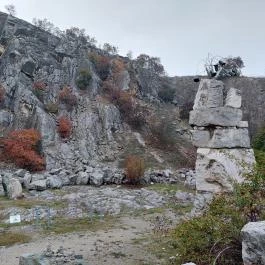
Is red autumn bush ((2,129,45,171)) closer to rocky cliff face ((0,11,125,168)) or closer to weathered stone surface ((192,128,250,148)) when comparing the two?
rocky cliff face ((0,11,125,168))

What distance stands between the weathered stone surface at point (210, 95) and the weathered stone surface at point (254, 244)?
5.31 meters

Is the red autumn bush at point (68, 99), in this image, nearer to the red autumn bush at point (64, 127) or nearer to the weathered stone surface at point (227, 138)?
the red autumn bush at point (64, 127)

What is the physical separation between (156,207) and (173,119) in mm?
25533

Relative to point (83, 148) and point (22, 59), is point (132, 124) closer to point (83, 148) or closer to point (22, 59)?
point (83, 148)

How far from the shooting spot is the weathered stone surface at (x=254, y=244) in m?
6.80

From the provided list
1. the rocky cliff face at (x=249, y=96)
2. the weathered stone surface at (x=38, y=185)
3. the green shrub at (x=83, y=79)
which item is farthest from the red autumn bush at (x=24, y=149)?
the rocky cliff face at (x=249, y=96)

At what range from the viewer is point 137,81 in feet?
156

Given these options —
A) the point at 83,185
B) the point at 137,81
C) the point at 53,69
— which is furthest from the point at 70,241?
the point at 137,81

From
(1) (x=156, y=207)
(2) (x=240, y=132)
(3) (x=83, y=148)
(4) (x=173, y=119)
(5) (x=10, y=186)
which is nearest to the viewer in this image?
(2) (x=240, y=132)

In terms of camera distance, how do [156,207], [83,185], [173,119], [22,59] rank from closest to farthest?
[156,207]
[83,185]
[22,59]
[173,119]

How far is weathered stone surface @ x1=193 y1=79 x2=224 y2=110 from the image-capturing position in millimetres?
11992

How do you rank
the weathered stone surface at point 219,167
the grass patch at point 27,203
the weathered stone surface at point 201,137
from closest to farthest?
the weathered stone surface at point 219,167 < the weathered stone surface at point 201,137 < the grass patch at point 27,203

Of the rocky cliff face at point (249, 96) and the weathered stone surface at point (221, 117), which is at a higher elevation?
the rocky cliff face at point (249, 96)

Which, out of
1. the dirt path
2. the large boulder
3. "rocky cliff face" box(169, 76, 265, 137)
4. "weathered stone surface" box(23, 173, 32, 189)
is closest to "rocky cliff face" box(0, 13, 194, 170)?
"weathered stone surface" box(23, 173, 32, 189)
